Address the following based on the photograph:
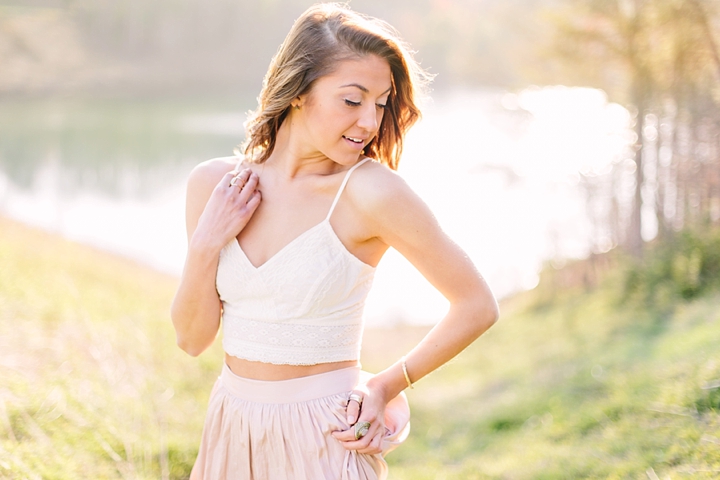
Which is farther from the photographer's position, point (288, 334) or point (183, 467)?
point (183, 467)

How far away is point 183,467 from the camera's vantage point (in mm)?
3254

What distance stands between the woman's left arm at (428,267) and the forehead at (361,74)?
229 mm

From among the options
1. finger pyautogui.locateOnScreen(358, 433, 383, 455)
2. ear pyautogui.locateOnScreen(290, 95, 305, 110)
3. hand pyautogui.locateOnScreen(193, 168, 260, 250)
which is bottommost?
finger pyautogui.locateOnScreen(358, 433, 383, 455)

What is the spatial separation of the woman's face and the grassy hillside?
154 cm

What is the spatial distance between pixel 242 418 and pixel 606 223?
1135 cm

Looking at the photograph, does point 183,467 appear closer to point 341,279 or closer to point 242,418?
point 242,418

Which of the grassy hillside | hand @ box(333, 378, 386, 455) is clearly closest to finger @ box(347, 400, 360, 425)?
hand @ box(333, 378, 386, 455)

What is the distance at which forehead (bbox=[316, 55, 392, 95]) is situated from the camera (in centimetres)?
157

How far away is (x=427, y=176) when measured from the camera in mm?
20688

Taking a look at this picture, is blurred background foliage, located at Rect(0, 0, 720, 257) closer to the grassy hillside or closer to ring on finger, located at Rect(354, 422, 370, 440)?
ring on finger, located at Rect(354, 422, 370, 440)

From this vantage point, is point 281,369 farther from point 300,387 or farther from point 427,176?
point 427,176

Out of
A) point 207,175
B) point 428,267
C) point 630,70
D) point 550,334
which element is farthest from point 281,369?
point 630,70

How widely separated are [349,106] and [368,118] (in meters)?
0.06

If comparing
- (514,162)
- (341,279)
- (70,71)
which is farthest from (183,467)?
(70,71)
